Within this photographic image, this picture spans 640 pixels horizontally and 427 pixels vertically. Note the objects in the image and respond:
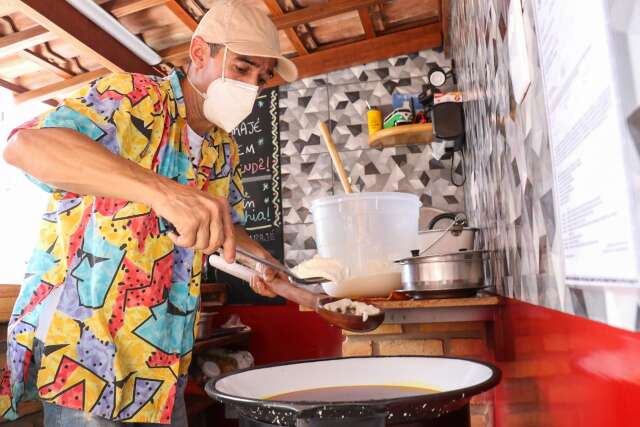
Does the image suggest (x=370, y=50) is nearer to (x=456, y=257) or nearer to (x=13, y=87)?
(x=13, y=87)

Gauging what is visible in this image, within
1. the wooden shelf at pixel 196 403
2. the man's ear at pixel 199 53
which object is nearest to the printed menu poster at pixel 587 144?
the man's ear at pixel 199 53

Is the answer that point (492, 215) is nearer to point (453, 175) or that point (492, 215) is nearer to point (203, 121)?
point (203, 121)

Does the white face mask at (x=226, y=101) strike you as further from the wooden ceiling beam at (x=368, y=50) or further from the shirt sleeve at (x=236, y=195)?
the wooden ceiling beam at (x=368, y=50)

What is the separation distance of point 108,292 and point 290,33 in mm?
3028

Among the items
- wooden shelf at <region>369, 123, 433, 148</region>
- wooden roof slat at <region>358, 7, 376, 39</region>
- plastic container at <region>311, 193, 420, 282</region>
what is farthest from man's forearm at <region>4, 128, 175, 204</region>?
wooden roof slat at <region>358, 7, 376, 39</region>

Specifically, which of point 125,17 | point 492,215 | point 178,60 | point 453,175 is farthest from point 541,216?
point 178,60

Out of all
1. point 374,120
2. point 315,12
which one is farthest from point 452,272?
point 315,12

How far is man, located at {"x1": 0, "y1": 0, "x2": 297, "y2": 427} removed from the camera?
3.85 ft

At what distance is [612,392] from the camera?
0.60 meters

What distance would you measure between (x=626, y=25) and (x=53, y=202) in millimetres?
1422

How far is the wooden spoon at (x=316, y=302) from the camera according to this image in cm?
142

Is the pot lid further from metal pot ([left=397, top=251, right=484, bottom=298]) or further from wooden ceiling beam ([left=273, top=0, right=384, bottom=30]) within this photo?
wooden ceiling beam ([left=273, top=0, right=384, bottom=30])

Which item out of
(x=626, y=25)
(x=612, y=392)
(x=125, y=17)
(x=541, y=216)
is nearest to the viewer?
(x=626, y=25)

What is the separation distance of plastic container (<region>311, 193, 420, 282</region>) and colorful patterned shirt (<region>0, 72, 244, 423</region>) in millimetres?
769
